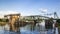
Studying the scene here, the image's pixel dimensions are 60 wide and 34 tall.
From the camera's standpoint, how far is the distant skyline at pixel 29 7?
4.88 ft

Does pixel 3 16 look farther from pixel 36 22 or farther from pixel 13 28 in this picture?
pixel 36 22

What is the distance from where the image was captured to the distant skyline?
1.49 m

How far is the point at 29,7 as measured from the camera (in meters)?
1.50

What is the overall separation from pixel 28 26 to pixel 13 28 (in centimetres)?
18

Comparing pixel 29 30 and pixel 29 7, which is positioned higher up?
pixel 29 7

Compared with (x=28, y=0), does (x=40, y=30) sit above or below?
below

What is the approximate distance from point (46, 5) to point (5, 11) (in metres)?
0.50

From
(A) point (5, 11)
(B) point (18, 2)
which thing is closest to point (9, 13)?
(A) point (5, 11)

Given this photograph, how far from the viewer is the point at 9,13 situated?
1.49 metres

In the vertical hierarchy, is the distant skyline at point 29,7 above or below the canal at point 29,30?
above

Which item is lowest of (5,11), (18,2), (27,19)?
(27,19)

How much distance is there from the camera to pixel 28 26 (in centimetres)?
147

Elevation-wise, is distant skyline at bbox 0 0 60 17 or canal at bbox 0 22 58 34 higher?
distant skyline at bbox 0 0 60 17

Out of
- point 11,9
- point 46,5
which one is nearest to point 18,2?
point 11,9
